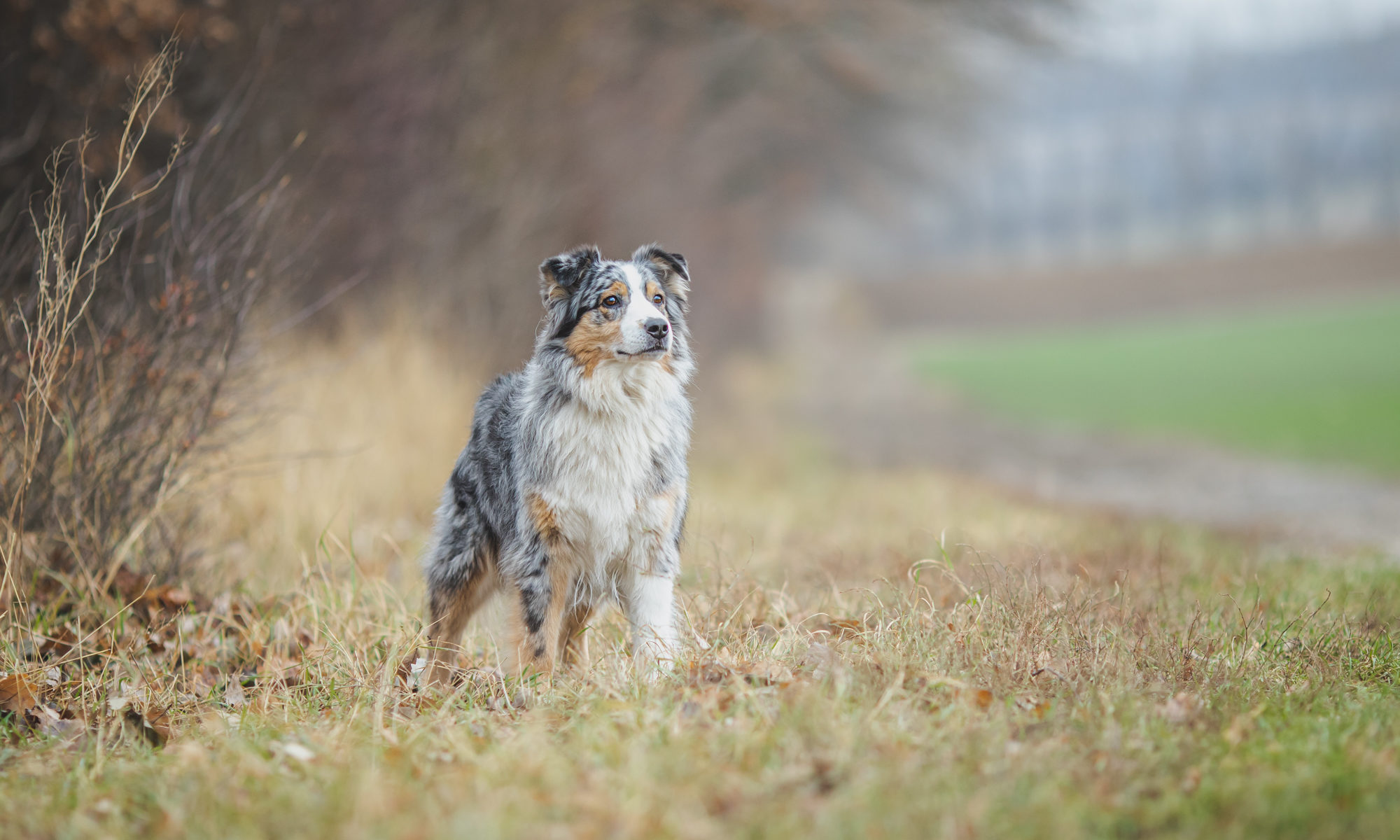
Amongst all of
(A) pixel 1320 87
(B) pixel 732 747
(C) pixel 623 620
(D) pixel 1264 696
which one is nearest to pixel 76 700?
(C) pixel 623 620

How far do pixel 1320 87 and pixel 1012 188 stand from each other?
17.2 metres

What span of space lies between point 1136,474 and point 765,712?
37.5ft

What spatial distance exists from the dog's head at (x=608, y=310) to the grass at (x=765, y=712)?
1099mm

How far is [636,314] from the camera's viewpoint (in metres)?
4.12

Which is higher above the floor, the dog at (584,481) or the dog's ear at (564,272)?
the dog's ear at (564,272)

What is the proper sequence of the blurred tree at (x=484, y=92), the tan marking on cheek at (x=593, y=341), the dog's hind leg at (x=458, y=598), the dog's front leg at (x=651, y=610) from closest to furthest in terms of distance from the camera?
the dog's front leg at (x=651, y=610) → the tan marking on cheek at (x=593, y=341) → the dog's hind leg at (x=458, y=598) → the blurred tree at (x=484, y=92)

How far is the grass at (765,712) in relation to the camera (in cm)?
260

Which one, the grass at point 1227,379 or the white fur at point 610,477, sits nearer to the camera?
the white fur at point 610,477

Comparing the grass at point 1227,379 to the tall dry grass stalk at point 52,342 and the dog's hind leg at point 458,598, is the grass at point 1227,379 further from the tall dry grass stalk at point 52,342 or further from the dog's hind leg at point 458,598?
the tall dry grass stalk at point 52,342

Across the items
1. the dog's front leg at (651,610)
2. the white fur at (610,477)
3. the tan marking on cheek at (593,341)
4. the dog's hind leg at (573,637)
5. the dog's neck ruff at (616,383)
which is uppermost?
the tan marking on cheek at (593,341)

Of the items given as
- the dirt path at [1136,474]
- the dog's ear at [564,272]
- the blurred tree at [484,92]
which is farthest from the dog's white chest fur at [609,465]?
the dirt path at [1136,474]

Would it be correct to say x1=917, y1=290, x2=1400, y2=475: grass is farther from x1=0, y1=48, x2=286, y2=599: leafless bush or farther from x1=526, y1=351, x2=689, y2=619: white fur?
x1=0, y1=48, x2=286, y2=599: leafless bush

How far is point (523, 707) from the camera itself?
146 inches

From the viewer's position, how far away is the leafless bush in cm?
451
